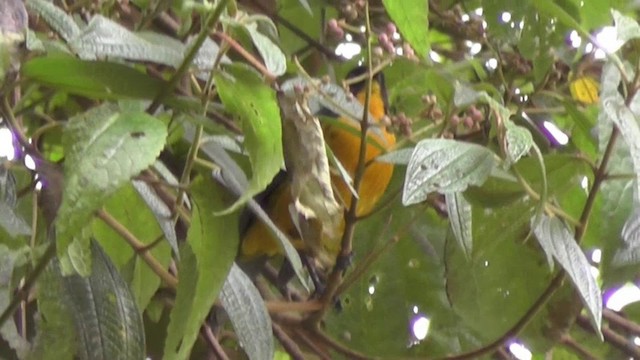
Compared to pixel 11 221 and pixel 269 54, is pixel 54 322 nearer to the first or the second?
pixel 11 221

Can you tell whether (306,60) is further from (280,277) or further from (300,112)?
(300,112)

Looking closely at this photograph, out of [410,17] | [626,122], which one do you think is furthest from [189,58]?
[626,122]

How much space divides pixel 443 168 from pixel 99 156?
0.62 feet

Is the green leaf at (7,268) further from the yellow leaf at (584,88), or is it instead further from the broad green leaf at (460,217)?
the yellow leaf at (584,88)

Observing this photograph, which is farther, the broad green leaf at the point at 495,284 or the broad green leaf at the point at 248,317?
the broad green leaf at the point at 495,284

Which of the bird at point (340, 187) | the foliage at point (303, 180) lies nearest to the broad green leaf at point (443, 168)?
the foliage at point (303, 180)

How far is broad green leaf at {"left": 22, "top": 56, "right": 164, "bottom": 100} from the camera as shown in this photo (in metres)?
0.51

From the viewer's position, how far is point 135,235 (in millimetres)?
660

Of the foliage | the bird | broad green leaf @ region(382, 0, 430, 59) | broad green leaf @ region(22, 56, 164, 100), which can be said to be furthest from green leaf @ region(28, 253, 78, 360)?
the bird

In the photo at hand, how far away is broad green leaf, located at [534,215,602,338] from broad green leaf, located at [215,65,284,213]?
0.61ft

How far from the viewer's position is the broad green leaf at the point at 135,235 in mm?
642

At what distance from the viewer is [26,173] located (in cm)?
75

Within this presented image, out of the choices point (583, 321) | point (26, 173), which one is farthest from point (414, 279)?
point (26, 173)

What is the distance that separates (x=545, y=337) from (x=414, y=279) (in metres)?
0.12
